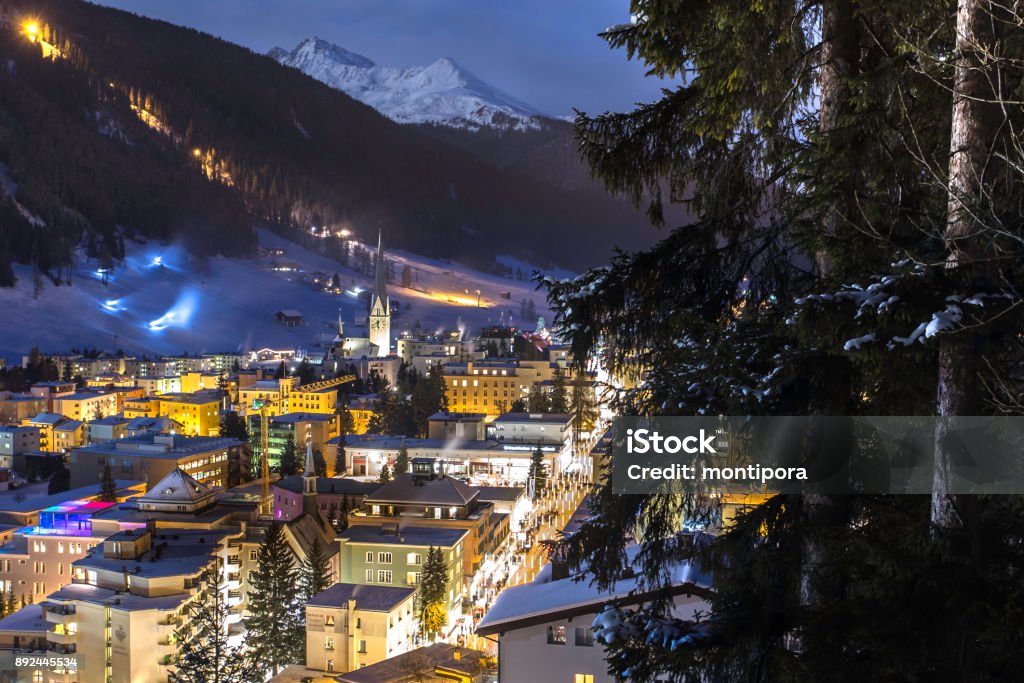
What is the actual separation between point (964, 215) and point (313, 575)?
52.5 feet

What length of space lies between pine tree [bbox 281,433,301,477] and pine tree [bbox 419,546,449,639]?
15.4m

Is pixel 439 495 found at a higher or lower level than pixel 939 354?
lower

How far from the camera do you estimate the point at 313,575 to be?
1675 centimetres

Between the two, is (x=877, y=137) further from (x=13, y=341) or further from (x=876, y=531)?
(x=13, y=341)

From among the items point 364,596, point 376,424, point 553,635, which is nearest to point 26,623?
point 364,596

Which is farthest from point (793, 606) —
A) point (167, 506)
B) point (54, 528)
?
point (54, 528)

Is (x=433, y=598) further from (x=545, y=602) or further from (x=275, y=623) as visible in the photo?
(x=545, y=602)

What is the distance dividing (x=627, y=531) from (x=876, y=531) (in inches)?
34.0

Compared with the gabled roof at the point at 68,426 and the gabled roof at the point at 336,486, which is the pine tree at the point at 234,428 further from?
the gabled roof at the point at 336,486

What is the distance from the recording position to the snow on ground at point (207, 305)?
209ft

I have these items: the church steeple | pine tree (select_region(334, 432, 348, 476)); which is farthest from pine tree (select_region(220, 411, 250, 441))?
the church steeple

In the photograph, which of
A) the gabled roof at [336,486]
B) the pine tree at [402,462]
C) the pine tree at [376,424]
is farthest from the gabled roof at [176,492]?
the pine tree at [376,424]

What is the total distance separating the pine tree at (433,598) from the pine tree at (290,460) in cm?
1541

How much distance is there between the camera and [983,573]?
231cm
